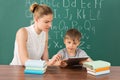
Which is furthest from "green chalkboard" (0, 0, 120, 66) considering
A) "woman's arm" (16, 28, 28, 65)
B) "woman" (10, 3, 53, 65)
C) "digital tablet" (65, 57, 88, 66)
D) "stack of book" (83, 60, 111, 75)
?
"stack of book" (83, 60, 111, 75)

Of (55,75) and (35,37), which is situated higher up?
(35,37)

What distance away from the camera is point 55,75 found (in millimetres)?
1899

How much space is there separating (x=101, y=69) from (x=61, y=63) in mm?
376

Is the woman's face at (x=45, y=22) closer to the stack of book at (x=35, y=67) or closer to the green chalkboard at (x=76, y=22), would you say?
the stack of book at (x=35, y=67)

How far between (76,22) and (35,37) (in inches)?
33.7

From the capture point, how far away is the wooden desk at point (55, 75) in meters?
1.83

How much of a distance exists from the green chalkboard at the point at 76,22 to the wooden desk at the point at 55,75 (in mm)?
1262

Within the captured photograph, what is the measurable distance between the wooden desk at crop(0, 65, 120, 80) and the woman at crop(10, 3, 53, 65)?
29 cm

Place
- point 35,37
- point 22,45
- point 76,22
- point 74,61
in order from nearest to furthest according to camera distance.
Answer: point 74,61 < point 22,45 < point 35,37 < point 76,22

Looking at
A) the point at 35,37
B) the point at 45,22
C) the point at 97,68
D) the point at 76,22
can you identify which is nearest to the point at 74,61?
the point at 97,68

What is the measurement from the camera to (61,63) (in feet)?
7.11

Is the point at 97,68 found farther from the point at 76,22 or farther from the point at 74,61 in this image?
the point at 76,22

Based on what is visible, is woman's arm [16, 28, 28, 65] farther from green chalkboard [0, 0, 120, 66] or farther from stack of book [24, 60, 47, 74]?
green chalkboard [0, 0, 120, 66]

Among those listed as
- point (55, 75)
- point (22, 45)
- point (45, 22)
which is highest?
point (45, 22)
